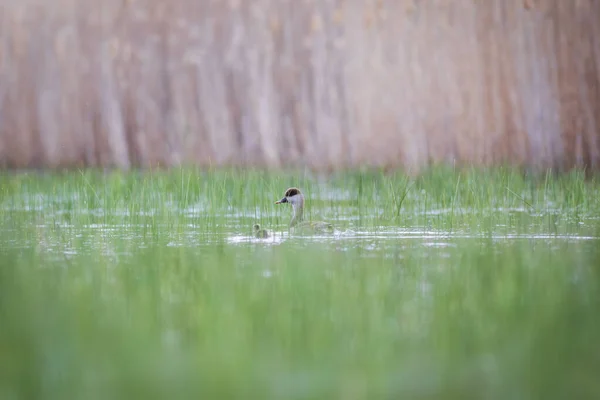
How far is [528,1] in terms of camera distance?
755cm

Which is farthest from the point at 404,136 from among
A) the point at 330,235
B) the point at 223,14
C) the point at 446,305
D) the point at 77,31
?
the point at 446,305

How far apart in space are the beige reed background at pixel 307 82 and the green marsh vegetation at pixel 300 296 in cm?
205

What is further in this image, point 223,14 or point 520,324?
point 223,14

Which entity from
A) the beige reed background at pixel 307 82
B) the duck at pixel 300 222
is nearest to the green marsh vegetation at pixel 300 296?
the duck at pixel 300 222

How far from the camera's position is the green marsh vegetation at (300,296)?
6.30 feet

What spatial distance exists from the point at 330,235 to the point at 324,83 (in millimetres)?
3499

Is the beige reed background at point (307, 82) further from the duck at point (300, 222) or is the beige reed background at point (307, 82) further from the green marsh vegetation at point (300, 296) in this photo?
the duck at point (300, 222)

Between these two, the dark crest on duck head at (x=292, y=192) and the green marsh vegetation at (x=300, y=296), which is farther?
the dark crest on duck head at (x=292, y=192)

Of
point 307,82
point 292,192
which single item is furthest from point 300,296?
point 307,82

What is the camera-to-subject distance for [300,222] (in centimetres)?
450

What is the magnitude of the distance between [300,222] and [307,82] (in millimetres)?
3281

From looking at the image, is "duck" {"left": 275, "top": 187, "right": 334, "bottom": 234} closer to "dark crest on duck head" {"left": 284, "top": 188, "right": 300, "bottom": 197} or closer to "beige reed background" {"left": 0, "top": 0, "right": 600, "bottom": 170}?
"dark crest on duck head" {"left": 284, "top": 188, "right": 300, "bottom": 197}

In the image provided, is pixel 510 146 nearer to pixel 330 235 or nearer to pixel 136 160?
pixel 136 160

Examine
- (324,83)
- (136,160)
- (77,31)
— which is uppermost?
(77,31)
